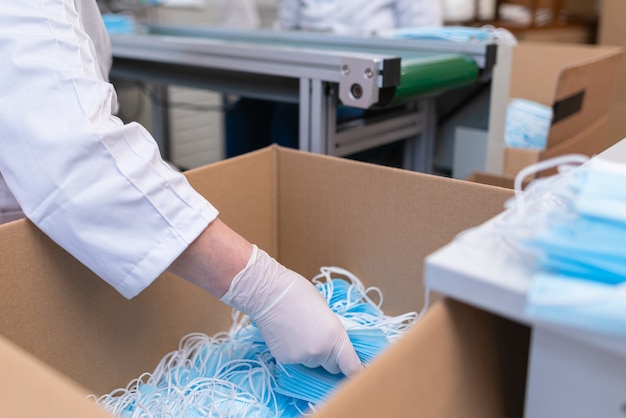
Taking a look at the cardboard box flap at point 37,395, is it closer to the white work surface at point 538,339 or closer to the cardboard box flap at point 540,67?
the white work surface at point 538,339

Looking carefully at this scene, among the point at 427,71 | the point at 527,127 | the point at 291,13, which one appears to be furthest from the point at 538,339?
the point at 291,13

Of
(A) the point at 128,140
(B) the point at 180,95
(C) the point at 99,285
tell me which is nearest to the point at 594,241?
(A) the point at 128,140

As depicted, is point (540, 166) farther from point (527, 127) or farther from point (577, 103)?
point (527, 127)

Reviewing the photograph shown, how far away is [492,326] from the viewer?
604 mm

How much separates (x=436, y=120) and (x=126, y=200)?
1.06m

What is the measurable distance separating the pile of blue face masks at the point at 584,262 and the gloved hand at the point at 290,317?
369 millimetres

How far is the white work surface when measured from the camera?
1.50 ft

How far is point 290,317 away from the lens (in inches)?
31.9

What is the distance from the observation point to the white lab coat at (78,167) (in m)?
0.70

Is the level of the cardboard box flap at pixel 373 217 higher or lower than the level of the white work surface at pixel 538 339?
lower

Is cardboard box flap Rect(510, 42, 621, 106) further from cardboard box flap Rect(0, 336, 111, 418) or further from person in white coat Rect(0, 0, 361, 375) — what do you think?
cardboard box flap Rect(0, 336, 111, 418)

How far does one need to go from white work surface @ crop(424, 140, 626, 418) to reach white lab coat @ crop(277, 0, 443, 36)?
1.77 metres

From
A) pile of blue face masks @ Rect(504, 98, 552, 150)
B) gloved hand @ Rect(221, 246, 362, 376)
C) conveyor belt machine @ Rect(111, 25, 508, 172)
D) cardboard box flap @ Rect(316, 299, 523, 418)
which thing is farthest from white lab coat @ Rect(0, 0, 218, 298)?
pile of blue face masks @ Rect(504, 98, 552, 150)

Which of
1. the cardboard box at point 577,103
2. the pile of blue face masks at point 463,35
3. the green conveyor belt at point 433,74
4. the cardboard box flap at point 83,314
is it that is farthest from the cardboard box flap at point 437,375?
the pile of blue face masks at point 463,35
